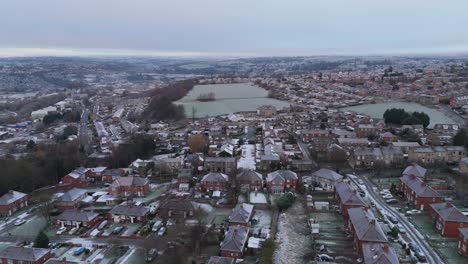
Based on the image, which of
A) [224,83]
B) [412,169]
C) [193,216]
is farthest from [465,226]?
[224,83]

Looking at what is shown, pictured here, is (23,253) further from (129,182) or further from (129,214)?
(129,182)

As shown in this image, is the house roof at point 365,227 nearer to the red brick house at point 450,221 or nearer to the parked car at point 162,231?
the red brick house at point 450,221

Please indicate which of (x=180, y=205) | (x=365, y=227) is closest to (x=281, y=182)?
(x=180, y=205)

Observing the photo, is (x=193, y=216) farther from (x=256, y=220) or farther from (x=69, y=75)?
(x=69, y=75)

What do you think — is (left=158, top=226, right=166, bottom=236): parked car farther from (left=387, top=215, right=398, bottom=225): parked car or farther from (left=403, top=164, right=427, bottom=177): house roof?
(left=403, top=164, right=427, bottom=177): house roof

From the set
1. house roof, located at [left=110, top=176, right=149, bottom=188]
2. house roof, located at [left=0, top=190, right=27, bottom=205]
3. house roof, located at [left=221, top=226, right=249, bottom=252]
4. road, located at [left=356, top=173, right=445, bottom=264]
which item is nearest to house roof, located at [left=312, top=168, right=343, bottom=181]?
road, located at [left=356, top=173, right=445, bottom=264]
